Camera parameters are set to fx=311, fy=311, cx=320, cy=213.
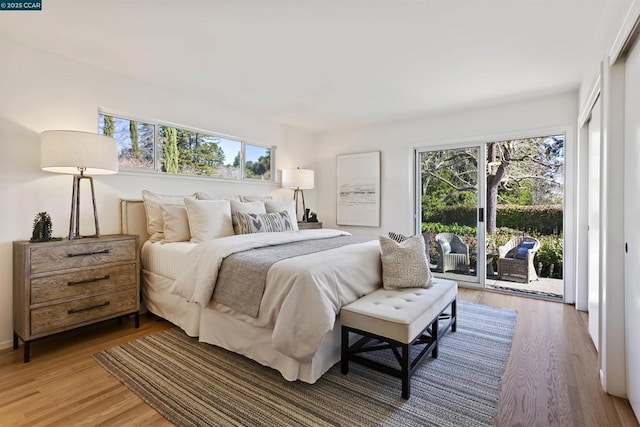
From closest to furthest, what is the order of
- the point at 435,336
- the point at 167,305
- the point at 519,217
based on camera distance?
the point at 435,336 < the point at 167,305 < the point at 519,217

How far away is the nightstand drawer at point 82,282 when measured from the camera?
7.38 feet

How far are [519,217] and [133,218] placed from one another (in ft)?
15.2

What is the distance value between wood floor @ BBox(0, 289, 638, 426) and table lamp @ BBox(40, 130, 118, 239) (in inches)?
35.7

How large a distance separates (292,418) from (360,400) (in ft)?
1.30

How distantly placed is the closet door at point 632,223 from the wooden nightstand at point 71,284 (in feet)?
11.3

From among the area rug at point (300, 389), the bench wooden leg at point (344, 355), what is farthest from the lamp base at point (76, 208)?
the bench wooden leg at point (344, 355)

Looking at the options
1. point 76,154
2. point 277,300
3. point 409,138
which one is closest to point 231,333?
point 277,300

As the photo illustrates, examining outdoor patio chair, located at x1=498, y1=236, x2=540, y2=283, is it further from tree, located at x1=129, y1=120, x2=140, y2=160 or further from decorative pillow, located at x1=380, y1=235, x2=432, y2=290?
tree, located at x1=129, y1=120, x2=140, y2=160

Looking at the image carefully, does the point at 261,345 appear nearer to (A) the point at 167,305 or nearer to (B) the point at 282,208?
(A) the point at 167,305

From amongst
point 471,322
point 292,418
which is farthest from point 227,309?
point 471,322

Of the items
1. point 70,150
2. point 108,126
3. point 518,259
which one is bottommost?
point 518,259

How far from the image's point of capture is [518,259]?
4199 mm

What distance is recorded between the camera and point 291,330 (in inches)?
71.4

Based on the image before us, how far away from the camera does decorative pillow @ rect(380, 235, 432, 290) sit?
92.0 inches
